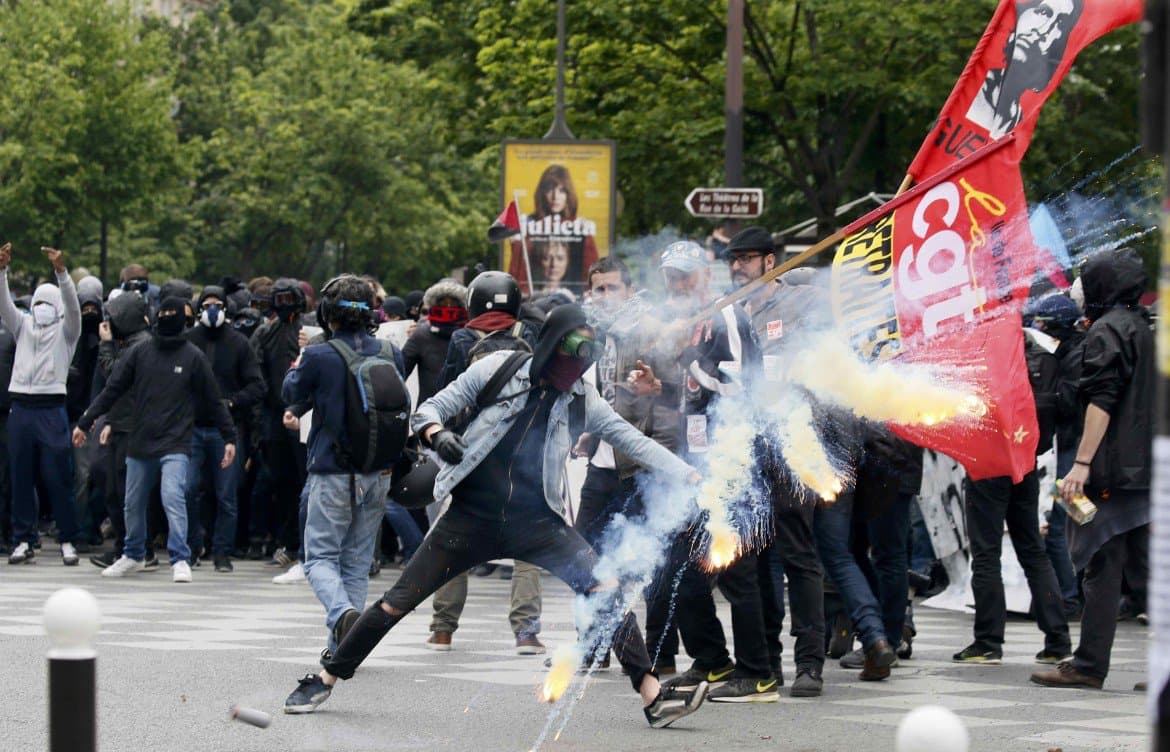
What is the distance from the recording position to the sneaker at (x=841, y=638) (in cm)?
965

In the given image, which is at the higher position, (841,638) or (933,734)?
(933,734)

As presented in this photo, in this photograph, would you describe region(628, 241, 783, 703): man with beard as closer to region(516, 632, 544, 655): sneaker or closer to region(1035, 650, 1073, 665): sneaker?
region(516, 632, 544, 655): sneaker

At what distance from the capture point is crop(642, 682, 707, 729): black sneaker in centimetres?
719

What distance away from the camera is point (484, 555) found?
7223 mm

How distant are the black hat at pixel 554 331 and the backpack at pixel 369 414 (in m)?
1.63

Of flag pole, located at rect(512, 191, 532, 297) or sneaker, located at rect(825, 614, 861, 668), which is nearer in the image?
sneaker, located at rect(825, 614, 861, 668)

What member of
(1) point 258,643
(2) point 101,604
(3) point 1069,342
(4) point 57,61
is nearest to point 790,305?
(3) point 1069,342

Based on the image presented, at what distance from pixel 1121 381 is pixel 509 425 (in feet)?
10.1

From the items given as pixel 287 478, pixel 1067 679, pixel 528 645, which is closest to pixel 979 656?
pixel 1067 679

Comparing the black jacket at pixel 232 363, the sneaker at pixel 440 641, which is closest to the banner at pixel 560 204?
the black jacket at pixel 232 363

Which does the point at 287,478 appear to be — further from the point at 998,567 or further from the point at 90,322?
the point at 998,567

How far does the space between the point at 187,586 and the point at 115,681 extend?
15.2ft

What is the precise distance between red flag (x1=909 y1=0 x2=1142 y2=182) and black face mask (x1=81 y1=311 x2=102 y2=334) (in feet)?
29.9

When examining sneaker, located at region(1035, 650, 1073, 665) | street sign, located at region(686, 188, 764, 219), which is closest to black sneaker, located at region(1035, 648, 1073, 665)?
sneaker, located at region(1035, 650, 1073, 665)
